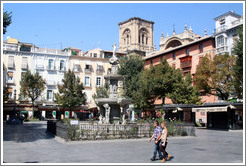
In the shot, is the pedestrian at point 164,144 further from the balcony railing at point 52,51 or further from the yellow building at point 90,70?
the balcony railing at point 52,51

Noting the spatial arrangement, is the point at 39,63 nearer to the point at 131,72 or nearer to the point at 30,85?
the point at 30,85

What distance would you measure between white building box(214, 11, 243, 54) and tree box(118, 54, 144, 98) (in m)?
13.0

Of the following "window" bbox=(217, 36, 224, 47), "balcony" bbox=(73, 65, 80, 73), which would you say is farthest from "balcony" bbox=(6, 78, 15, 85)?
"window" bbox=(217, 36, 224, 47)

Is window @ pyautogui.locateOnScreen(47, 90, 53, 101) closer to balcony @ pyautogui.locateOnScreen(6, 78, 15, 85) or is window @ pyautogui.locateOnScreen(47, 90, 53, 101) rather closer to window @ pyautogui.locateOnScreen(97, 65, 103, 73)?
balcony @ pyautogui.locateOnScreen(6, 78, 15, 85)

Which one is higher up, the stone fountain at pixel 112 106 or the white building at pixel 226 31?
the white building at pixel 226 31

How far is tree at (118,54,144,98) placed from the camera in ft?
138

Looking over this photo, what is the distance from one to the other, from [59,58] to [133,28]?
32.6m

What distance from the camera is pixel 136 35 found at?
77812mm

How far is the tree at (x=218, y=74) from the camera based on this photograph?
30.8 meters

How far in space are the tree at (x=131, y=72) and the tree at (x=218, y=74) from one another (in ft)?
38.0

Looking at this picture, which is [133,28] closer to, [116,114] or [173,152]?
[116,114]

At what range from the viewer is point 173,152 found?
11.1 metres

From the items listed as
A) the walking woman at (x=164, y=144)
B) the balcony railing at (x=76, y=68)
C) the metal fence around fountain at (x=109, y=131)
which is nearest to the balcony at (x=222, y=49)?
the metal fence around fountain at (x=109, y=131)

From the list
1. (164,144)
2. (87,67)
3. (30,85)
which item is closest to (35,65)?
(30,85)
